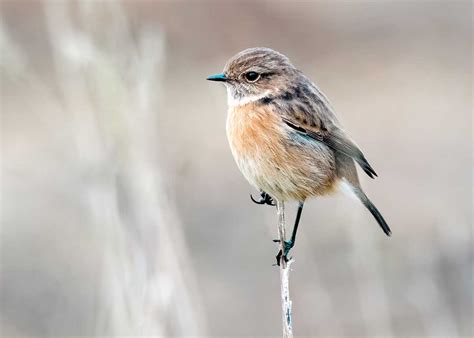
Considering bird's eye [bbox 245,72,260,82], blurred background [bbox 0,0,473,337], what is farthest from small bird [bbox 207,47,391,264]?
blurred background [bbox 0,0,473,337]

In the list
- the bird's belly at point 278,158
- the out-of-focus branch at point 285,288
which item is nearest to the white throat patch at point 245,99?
the bird's belly at point 278,158

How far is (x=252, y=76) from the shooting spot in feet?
18.5

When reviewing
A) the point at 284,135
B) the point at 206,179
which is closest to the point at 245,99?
the point at 284,135

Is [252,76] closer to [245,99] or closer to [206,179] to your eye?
[245,99]

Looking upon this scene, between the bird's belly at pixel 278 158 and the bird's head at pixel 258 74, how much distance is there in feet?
0.64

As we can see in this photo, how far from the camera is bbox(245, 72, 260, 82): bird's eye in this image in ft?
18.5

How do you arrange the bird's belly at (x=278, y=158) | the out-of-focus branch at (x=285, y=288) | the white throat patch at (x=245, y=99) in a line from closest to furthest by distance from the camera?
the out-of-focus branch at (x=285, y=288)
the bird's belly at (x=278, y=158)
the white throat patch at (x=245, y=99)

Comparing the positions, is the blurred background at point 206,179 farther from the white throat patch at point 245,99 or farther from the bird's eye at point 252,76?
the bird's eye at point 252,76

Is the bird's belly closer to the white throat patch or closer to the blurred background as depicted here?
the white throat patch

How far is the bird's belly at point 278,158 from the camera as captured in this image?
531 centimetres

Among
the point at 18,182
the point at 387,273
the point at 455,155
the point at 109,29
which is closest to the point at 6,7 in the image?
the point at 18,182

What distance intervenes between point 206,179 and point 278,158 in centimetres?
799

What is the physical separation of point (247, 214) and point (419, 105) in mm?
4477

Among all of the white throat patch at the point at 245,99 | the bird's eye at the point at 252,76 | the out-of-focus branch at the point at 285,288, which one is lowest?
the out-of-focus branch at the point at 285,288
